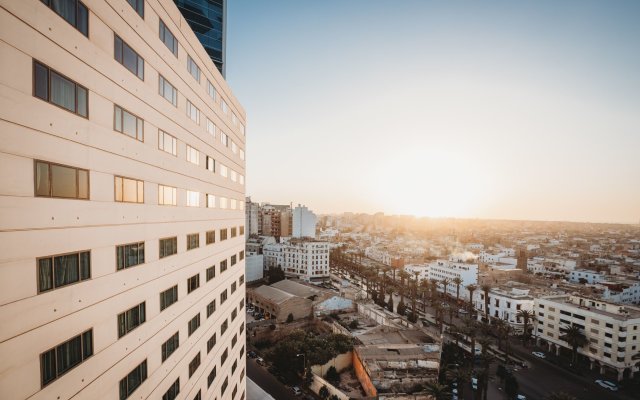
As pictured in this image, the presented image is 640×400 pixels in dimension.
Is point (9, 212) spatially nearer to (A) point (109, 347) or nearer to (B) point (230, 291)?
(A) point (109, 347)

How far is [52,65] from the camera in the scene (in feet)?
33.7

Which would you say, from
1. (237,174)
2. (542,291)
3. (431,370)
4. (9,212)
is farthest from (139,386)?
(542,291)

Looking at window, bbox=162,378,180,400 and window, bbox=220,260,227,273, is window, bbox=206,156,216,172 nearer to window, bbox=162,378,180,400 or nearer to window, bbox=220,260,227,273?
window, bbox=220,260,227,273

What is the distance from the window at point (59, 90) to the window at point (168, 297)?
1024 centimetres

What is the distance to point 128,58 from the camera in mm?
14297

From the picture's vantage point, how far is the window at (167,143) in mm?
16984

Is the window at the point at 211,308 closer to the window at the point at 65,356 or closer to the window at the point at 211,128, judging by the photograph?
the window at the point at 65,356

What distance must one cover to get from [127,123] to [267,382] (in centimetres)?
5583

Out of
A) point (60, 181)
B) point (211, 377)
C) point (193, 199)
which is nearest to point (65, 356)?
point (60, 181)

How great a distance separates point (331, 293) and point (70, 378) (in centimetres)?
8459

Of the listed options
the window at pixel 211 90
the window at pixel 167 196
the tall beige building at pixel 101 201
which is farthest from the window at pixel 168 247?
the window at pixel 211 90

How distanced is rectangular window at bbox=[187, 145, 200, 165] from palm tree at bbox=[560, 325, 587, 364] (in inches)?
3279

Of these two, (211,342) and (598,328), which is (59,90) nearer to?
(211,342)

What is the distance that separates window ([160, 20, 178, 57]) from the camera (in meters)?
17.5
